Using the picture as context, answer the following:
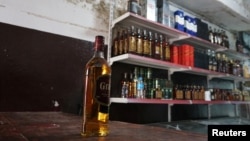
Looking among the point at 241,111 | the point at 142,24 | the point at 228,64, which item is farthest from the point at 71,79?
the point at 241,111

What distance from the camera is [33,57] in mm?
1561

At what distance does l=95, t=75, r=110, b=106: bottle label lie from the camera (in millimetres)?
592

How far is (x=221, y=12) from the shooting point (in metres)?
3.04

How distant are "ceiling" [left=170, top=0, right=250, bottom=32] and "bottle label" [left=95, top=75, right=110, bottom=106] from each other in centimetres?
238

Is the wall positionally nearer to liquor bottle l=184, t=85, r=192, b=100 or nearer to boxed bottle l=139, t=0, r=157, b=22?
boxed bottle l=139, t=0, r=157, b=22

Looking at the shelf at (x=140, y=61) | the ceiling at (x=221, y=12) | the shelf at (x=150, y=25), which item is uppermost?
the ceiling at (x=221, y=12)

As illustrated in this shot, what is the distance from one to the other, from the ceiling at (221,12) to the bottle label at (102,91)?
7.82 ft

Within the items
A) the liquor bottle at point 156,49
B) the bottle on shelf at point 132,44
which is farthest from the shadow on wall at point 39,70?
the liquor bottle at point 156,49

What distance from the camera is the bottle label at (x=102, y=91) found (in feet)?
1.94

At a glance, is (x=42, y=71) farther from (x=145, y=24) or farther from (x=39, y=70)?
(x=145, y=24)

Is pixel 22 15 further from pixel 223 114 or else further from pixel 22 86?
pixel 223 114

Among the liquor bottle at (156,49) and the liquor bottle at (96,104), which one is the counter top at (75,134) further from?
the liquor bottle at (156,49)

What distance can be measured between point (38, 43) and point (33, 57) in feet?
0.37

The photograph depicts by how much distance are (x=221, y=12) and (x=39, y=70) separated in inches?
102
